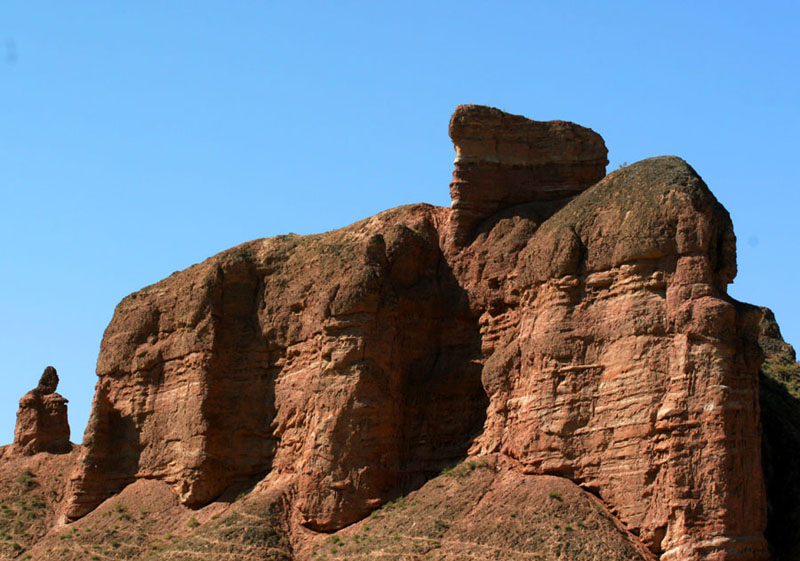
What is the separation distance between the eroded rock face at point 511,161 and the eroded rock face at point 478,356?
0.07m

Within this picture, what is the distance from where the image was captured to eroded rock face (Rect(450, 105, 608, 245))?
52344 millimetres

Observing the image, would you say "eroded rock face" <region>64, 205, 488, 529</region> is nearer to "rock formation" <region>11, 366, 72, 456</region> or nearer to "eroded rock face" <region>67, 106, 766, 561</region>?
"eroded rock face" <region>67, 106, 766, 561</region>

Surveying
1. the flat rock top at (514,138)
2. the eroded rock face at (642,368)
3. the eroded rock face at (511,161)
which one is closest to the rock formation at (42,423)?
the eroded rock face at (511,161)

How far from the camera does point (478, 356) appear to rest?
164ft

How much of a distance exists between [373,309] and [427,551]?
8788mm

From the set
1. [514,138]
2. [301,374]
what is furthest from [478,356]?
[514,138]

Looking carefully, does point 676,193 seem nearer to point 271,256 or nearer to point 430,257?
point 430,257

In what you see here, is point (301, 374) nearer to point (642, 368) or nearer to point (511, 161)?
point (511, 161)

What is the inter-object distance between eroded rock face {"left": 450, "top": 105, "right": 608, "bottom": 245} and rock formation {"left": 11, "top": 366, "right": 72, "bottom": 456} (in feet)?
63.2

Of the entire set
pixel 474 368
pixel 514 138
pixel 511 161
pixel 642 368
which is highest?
pixel 514 138

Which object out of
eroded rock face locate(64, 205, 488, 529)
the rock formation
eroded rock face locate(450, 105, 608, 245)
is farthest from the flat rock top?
the rock formation

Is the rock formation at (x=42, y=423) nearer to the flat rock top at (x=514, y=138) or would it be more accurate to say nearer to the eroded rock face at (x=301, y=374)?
the eroded rock face at (x=301, y=374)

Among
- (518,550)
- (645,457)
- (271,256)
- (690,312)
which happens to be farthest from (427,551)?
(271,256)

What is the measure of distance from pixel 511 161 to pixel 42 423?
72.4ft
